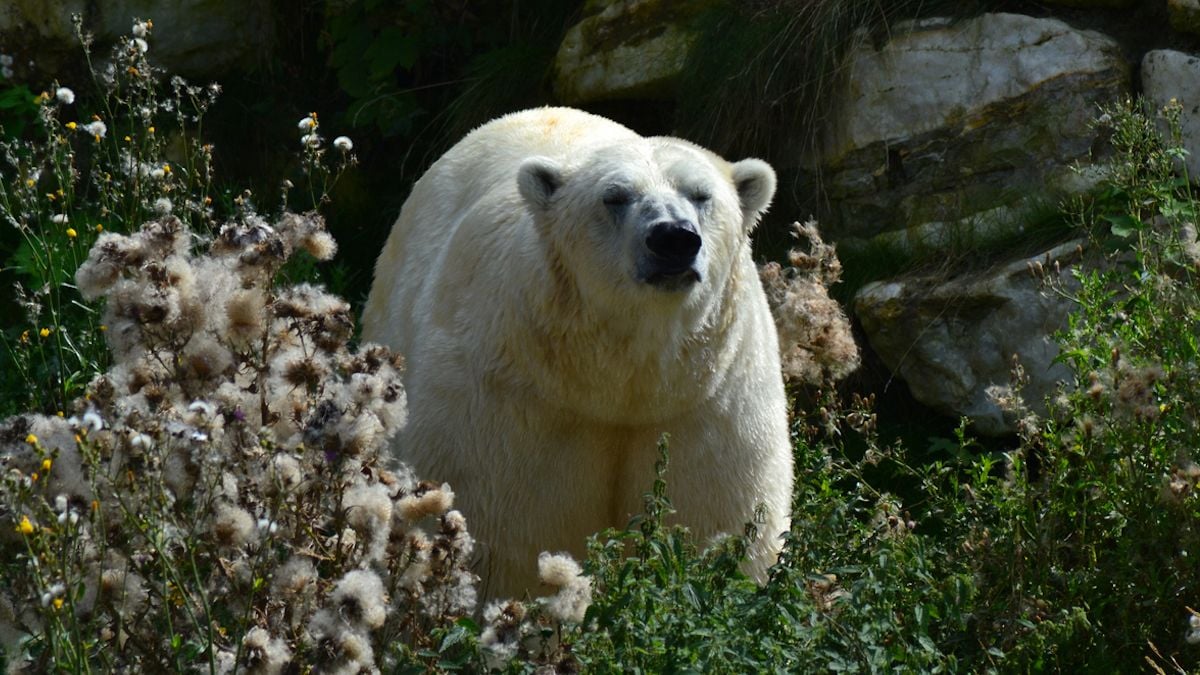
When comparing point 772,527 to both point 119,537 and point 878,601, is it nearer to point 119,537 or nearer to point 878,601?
point 878,601

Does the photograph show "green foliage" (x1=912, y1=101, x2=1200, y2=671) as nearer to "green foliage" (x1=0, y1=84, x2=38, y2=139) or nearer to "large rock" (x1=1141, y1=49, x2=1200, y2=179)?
"large rock" (x1=1141, y1=49, x2=1200, y2=179)

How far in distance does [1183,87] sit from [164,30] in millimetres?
4943

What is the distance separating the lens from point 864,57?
23.3 feet

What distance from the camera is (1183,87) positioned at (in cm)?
643

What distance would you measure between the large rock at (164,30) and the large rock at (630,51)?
1864 mm

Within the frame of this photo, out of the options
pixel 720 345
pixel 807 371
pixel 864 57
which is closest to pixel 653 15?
pixel 864 57

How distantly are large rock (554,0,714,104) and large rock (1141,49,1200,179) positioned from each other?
2.06 m

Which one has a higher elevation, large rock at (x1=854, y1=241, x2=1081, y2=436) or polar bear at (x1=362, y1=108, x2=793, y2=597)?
polar bear at (x1=362, y1=108, x2=793, y2=597)

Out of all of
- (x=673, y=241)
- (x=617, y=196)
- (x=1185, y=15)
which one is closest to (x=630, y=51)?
(x=1185, y=15)

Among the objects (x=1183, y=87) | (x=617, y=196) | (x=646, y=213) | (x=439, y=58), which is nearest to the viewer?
(x=646, y=213)

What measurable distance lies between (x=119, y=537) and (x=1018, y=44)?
4885 millimetres

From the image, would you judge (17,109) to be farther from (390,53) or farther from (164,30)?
(390,53)

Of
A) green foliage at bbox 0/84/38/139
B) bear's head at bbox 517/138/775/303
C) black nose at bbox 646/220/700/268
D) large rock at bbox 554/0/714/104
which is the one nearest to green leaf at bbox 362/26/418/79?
large rock at bbox 554/0/714/104

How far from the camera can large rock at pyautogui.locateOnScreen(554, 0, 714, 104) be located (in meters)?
7.52
